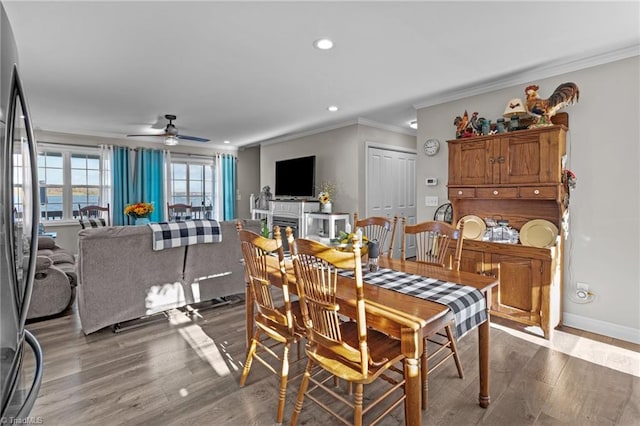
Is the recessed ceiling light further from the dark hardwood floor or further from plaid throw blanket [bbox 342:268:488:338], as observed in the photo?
the dark hardwood floor

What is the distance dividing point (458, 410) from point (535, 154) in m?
2.31

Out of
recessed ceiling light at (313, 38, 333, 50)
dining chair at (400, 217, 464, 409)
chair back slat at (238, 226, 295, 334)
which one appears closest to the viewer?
chair back slat at (238, 226, 295, 334)

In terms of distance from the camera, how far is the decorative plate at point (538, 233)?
3.05 metres

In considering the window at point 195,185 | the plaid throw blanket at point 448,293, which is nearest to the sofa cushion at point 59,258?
the window at point 195,185

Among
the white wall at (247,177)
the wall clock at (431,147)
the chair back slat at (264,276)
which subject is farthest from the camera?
the white wall at (247,177)

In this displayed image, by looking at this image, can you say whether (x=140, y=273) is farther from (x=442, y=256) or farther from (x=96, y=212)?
(x=96, y=212)

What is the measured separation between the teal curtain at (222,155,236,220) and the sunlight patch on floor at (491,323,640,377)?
6.35 m

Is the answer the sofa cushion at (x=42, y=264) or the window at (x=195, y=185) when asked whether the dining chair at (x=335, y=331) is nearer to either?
the sofa cushion at (x=42, y=264)

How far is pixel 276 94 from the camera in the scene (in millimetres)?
4020

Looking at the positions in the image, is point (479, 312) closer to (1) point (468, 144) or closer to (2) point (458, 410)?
(2) point (458, 410)

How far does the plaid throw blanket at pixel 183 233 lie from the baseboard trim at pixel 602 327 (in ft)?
11.4

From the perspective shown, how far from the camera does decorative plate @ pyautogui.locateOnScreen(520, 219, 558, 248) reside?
305 centimetres

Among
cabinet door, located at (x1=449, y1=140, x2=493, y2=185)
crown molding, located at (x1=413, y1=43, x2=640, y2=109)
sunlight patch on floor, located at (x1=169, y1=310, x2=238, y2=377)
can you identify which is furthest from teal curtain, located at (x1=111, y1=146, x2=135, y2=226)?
cabinet door, located at (x1=449, y1=140, x2=493, y2=185)

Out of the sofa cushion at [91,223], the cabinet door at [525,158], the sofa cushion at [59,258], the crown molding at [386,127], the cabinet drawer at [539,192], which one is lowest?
the sofa cushion at [59,258]
